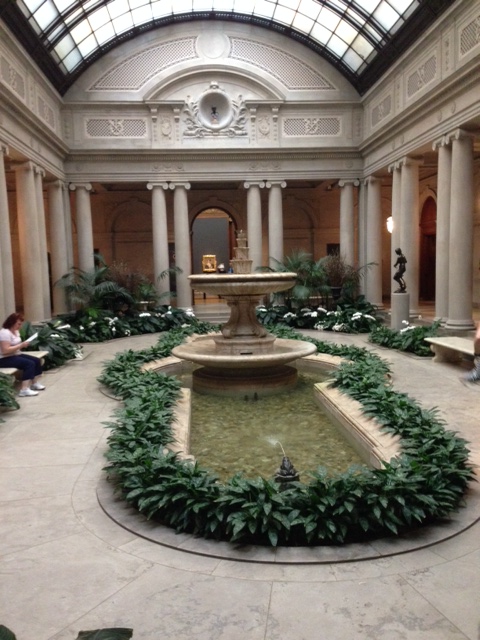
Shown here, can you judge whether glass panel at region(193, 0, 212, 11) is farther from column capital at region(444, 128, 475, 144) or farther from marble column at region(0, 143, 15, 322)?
column capital at region(444, 128, 475, 144)

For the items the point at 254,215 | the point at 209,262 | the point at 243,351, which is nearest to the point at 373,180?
the point at 254,215

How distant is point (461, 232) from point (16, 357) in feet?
33.4

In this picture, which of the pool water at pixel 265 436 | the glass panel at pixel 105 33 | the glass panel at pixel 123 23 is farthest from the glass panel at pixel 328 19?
the pool water at pixel 265 436

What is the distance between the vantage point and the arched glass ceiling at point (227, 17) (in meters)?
15.8

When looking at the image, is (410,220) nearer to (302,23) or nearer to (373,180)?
(373,180)

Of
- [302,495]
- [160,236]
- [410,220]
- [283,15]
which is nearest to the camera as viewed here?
[302,495]

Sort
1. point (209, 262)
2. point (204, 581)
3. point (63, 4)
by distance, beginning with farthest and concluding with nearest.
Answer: point (209, 262) < point (63, 4) < point (204, 581)

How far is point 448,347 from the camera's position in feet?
33.3

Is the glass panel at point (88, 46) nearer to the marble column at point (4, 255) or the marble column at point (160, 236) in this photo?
the marble column at point (160, 236)

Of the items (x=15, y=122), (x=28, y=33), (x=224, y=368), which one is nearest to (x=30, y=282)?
(x=15, y=122)

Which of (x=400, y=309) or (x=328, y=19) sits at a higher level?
(x=328, y=19)

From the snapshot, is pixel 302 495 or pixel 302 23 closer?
pixel 302 495

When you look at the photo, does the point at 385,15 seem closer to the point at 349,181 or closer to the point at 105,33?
the point at 349,181

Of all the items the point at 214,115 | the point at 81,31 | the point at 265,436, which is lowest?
the point at 265,436
